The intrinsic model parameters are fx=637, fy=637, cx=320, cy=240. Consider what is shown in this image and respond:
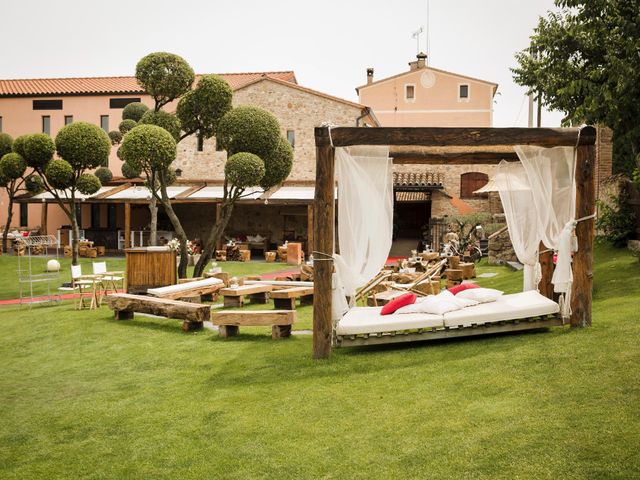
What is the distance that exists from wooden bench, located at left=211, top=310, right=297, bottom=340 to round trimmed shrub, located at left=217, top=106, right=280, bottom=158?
25.8 feet

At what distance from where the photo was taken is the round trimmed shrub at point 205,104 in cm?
1548

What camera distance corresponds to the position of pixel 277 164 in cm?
1645

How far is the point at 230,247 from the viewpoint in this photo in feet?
78.0

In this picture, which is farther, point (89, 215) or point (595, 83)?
point (89, 215)

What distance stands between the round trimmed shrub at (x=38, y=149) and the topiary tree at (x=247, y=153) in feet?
22.3

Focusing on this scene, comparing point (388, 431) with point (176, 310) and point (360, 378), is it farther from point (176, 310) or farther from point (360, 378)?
point (176, 310)

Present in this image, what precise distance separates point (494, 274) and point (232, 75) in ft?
77.7

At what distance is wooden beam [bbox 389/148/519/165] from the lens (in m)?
8.06

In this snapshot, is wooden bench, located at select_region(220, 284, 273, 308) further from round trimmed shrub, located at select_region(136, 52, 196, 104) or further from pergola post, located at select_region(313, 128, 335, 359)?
round trimmed shrub, located at select_region(136, 52, 196, 104)

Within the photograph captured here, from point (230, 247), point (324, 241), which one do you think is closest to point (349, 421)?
point (324, 241)

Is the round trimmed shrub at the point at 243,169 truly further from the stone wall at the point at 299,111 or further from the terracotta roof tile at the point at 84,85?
the terracotta roof tile at the point at 84,85

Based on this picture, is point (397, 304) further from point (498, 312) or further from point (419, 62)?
point (419, 62)

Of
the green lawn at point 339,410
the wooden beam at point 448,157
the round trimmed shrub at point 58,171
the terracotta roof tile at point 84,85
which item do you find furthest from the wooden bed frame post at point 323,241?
the terracotta roof tile at point 84,85

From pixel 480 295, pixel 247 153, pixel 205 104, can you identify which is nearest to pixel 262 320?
pixel 480 295
